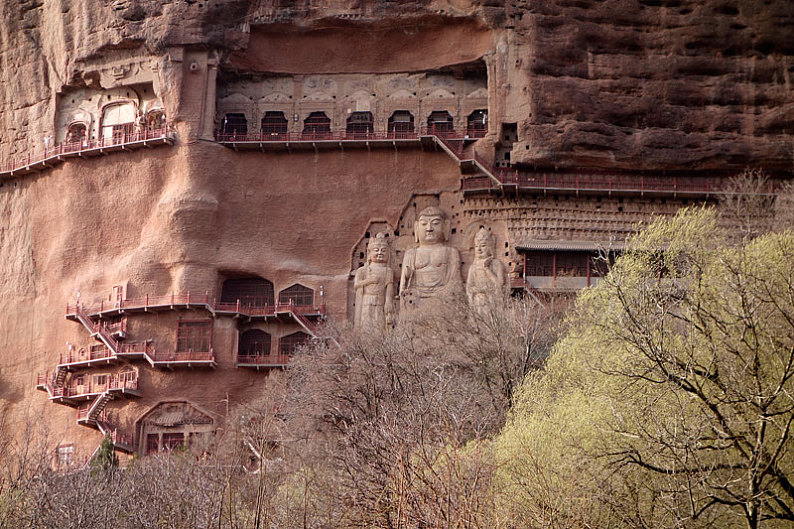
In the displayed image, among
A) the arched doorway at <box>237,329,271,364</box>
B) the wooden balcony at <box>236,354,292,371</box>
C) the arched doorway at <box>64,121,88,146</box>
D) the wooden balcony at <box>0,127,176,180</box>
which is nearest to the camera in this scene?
the wooden balcony at <box>236,354,292,371</box>

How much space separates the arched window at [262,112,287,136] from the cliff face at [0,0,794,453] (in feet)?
1.17

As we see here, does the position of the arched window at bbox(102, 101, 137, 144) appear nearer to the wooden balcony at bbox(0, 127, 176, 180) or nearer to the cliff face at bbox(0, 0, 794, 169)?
the wooden balcony at bbox(0, 127, 176, 180)

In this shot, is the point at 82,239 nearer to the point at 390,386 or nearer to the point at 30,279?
the point at 30,279

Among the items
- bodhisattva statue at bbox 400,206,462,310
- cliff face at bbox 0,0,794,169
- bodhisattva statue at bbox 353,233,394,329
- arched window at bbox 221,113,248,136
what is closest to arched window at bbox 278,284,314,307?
bodhisattva statue at bbox 353,233,394,329

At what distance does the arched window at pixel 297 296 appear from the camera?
45.0m

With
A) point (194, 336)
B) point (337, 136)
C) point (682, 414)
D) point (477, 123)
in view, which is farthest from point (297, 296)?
point (682, 414)

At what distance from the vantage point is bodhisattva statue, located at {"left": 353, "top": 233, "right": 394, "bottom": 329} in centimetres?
4412

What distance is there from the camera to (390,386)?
111 feet

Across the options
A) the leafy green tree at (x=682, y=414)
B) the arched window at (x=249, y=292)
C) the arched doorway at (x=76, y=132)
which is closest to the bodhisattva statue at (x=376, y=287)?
the arched window at (x=249, y=292)

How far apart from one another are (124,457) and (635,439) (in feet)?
81.9

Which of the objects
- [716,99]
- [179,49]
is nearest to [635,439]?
[716,99]

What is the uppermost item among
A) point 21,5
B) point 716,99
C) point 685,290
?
point 21,5

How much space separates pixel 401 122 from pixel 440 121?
1.41 m

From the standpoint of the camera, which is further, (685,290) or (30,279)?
(30,279)
